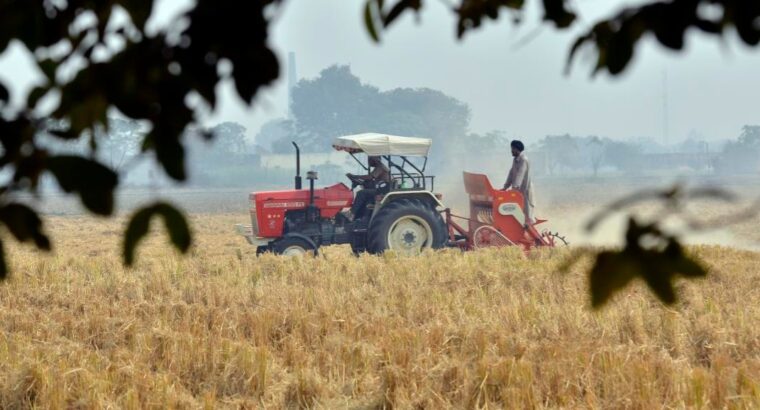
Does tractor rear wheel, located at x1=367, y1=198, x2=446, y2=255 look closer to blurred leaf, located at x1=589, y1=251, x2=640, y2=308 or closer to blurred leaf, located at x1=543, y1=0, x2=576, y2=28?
blurred leaf, located at x1=543, y1=0, x2=576, y2=28

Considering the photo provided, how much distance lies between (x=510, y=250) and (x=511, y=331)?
5.00 meters

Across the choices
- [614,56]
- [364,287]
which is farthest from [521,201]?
[614,56]

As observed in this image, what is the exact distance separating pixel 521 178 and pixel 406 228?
1.62 meters

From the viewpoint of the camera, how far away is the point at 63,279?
10.6 m

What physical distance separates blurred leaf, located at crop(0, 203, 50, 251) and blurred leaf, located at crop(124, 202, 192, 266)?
17 cm

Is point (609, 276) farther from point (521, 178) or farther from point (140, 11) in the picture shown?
point (521, 178)

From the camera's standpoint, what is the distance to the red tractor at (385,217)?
1326 cm

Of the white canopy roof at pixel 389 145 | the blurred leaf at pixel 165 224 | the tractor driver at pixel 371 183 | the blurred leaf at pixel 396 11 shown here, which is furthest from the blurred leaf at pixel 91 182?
the tractor driver at pixel 371 183

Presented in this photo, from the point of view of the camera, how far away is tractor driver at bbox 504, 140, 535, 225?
43.7 feet

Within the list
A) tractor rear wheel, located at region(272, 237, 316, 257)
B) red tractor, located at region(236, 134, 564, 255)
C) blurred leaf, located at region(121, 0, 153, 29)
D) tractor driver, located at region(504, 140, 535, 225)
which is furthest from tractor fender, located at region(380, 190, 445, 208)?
blurred leaf, located at region(121, 0, 153, 29)

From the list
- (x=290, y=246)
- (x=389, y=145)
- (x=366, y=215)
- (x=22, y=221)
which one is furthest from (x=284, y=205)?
(x=22, y=221)

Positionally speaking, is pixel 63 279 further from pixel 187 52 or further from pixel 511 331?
pixel 187 52

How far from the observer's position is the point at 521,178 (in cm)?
1330

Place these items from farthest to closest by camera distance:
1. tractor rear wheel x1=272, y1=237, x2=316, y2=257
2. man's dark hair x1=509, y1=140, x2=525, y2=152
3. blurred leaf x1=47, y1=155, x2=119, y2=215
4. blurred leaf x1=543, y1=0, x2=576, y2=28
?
tractor rear wheel x1=272, y1=237, x2=316, y2=257
man's dark hair x1=509, y1=140, x2=525, y2=152
blurred leaf x1=543, y1=0, x2=576, y2=28
blurred leaf x1=47, y1=155, x2=119, y2=215
